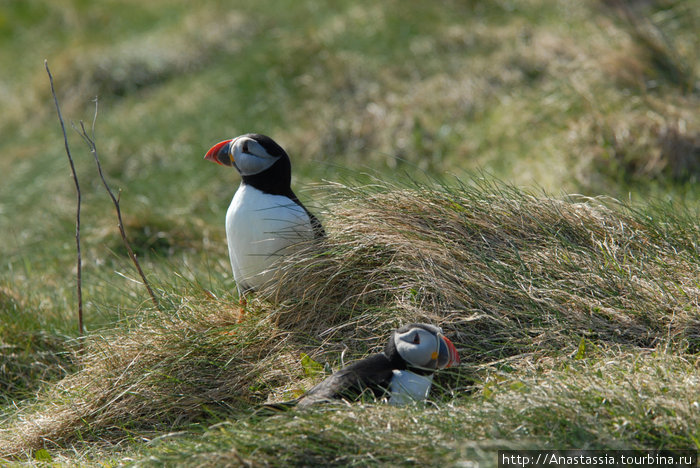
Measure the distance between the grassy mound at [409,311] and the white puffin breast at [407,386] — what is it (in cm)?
12

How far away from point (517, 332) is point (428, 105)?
494 cm

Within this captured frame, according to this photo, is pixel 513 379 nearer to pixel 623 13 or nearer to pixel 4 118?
pixel 623 13

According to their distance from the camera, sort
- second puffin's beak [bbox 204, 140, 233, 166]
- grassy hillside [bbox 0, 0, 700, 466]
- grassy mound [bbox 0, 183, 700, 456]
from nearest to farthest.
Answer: grassy hillside [bbox 0, 0, 700, 466], grassy mound [bbox 0, 183, 700, 456], second puffin's beak [bbox 204, 140, 233, 166]

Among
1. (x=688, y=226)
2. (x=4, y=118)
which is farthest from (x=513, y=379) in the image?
(x=4, y=118)

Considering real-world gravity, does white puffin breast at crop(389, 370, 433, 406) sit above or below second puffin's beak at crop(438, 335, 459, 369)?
below

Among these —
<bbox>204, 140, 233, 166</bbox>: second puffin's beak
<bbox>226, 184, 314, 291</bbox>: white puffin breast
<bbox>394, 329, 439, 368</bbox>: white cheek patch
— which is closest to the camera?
<bbox>394, 329, 439, 368</bbox>: white cheek patch

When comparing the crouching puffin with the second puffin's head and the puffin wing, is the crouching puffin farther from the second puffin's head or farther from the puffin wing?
the second puffin's head

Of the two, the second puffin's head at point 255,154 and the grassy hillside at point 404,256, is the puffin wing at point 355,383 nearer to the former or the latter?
the grassy hillside at point 404,256

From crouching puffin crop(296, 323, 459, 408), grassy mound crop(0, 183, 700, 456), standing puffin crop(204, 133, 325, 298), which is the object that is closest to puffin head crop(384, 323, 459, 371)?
crouching puffin crop(296, 323, 459, 408)

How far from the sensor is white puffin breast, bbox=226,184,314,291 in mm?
3404

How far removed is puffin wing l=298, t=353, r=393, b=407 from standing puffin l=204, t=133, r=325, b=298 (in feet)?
2.55

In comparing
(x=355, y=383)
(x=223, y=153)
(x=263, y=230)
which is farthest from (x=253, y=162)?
(x=355, y=383)

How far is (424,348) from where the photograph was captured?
8.89 ft

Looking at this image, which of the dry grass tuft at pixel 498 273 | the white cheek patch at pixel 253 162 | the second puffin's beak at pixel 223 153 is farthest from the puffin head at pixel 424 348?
the second puffin's beak at pixel 223 153
